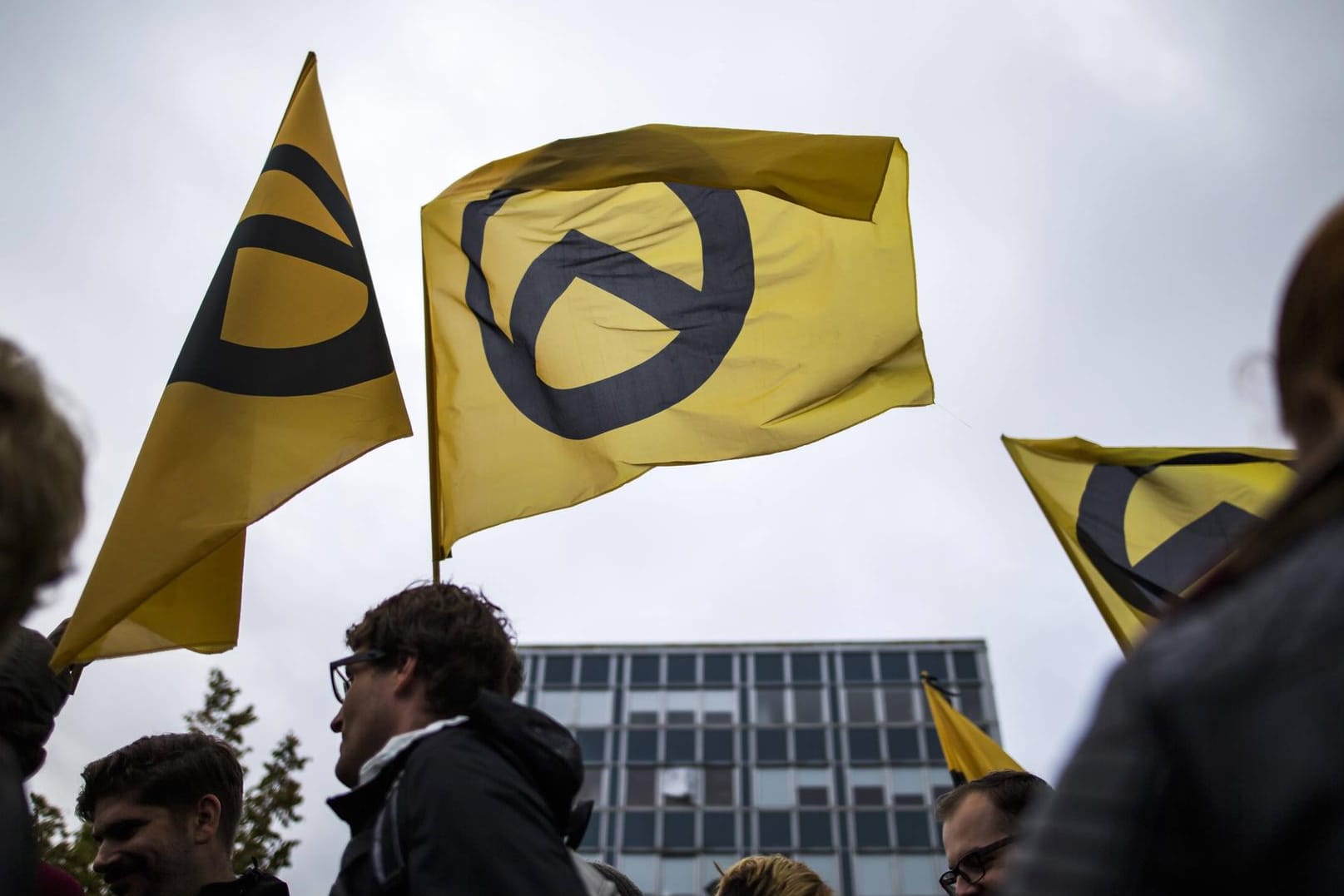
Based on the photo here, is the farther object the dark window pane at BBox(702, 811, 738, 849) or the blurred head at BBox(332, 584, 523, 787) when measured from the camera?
the dark window pane at BBox(702, 811, 738, 849)

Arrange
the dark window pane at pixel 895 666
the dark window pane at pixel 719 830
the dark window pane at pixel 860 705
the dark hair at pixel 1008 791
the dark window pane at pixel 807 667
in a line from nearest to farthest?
the dark hair at pixel 1008 791
the dark window pane at pixel 719 830
the dark window pane at pixel 860 705
the dark window pane at pixel 895 666
the dark window pane at pixel 807 667

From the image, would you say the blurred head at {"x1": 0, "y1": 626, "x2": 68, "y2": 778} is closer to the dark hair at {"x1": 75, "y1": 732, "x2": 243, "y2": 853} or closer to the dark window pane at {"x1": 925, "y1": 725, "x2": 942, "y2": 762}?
the dark hair at {"x1": 75, "y1": 732, "x2": 243, "y2": 853}

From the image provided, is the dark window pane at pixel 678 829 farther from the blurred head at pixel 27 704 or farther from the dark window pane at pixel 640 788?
the blurred head at pixel 27 704

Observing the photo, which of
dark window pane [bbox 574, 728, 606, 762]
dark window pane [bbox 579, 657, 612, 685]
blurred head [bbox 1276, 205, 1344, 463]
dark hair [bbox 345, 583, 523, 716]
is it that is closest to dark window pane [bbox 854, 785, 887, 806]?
dark window pane [bbox 574, 728, 606, 762]

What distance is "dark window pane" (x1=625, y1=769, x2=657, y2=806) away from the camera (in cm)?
4609

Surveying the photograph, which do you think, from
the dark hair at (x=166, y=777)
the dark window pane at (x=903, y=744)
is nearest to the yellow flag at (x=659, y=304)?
the dark hair at (x=166, y=777)

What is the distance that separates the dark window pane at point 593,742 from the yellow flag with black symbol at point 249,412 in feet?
143

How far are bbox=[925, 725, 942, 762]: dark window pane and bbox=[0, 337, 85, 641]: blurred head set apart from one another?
46.1 meters

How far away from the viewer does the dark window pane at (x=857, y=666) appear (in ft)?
156

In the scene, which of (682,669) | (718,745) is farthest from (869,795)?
(682,669)

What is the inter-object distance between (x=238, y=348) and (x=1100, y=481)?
466 cm

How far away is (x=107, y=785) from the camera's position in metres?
3.73

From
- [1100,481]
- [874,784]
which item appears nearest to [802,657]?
[874,784]

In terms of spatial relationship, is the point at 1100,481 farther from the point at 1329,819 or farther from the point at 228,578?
the point at 1329,819
